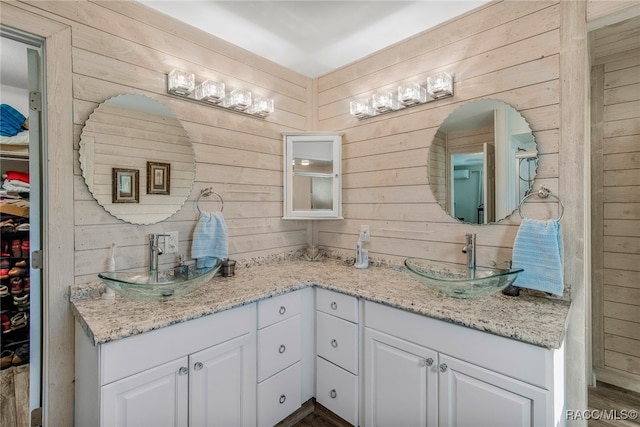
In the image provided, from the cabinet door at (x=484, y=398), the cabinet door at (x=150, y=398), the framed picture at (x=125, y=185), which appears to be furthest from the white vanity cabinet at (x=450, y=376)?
the framed picture at (x=125, y=185)

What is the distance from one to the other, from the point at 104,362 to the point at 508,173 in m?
2.05

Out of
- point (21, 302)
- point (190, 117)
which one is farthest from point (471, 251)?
point (21, 302)

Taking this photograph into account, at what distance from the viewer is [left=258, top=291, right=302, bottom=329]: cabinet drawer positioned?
1.60 m

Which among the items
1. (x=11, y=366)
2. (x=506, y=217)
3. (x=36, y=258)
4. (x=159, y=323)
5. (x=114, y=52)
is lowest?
(x=11, y=366)

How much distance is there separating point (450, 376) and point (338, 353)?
0.65 m

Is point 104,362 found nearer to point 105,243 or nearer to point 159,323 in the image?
point 159,323

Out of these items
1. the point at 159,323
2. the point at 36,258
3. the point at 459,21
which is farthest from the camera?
the point at 459,21

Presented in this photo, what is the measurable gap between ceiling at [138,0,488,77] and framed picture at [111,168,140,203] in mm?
984

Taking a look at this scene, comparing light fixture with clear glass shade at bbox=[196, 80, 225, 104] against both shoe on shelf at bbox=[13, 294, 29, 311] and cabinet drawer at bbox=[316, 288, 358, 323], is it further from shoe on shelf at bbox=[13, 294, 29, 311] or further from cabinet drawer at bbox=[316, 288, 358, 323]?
shoe on shelf at bbox=[13, 294, 29, 311]

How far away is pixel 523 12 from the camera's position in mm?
1573

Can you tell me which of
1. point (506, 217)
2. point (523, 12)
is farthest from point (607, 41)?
point (506, 217)

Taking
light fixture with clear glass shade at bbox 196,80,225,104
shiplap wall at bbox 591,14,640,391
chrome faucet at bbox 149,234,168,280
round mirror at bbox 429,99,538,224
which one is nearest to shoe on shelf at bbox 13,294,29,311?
chrome faucet at bbox 149,234,168,280

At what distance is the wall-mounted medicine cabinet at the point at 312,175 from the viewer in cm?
237

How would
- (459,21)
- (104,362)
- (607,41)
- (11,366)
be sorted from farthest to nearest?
(11,366)
(607,41)
(459,21)
(104,362)
